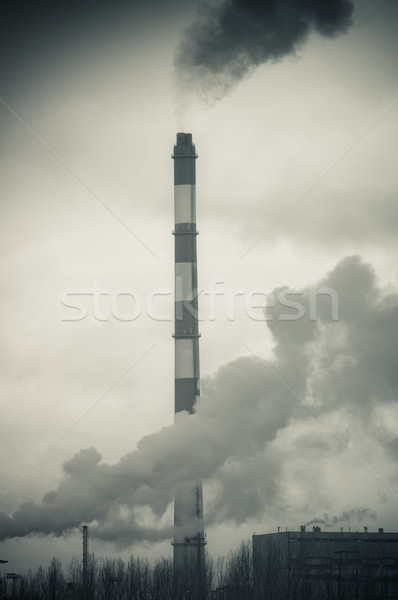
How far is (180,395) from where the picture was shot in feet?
93.0

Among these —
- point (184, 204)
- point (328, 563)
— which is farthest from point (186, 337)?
point (328, 563)

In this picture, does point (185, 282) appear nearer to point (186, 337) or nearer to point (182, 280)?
point (182, 280)

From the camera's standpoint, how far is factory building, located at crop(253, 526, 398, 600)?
82.2 feet

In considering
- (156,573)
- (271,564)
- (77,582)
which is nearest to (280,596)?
(271,564)

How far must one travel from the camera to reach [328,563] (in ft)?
92.2

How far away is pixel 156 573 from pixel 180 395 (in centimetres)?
557

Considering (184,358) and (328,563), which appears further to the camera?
(184,358)

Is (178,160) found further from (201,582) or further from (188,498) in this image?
(201,582)

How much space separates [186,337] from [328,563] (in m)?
8.35

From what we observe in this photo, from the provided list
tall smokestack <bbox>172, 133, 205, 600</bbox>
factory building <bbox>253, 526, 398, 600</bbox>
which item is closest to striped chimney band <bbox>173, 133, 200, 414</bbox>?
tall smokestack <bbox>172, 133, 205, 600</bbox>

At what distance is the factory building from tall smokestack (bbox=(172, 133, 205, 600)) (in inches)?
83.9

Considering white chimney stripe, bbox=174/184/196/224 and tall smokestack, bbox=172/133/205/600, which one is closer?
tall smokestack, bbox=172/133/205/600

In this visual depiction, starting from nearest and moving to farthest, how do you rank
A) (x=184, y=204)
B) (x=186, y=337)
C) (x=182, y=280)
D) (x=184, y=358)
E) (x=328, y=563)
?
(x=328, y=563) → (x=184, y=358) → (x=186, y=337) → (x=182, y=280) → (x=184, y=204)

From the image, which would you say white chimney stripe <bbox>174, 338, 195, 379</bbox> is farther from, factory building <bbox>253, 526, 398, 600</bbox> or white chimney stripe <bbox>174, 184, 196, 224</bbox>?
factory building <bbox>253, 526, 398, 600</bbox>
